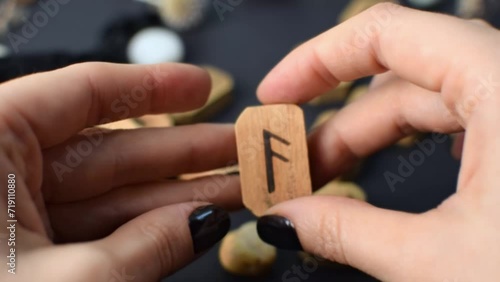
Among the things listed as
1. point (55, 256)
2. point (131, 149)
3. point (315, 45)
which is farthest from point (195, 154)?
point (55, 256)

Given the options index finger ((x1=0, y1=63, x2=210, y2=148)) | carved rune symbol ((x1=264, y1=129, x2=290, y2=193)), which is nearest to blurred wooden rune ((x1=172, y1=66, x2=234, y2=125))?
index finger ((x1=0, y1=63, x2=210, y2=148))

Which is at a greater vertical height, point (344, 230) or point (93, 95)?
point (93, 95)

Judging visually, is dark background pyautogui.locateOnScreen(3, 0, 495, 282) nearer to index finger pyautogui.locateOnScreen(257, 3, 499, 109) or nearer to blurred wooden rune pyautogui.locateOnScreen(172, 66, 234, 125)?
blurred wooden rune pyautogui.locateOnScreen(172, 66, 234, 125)

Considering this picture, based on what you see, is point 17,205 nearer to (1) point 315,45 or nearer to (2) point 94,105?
(2) point 94,105

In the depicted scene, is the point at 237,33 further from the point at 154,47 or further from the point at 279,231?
the point at 279,231

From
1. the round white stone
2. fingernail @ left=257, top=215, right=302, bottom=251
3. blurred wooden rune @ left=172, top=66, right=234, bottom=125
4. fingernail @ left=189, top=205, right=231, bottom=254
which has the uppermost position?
the round white stone

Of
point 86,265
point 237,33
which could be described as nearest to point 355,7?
point 237,33

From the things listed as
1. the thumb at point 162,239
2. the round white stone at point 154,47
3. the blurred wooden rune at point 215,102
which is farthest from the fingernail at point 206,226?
the round white stone at point 154,47
